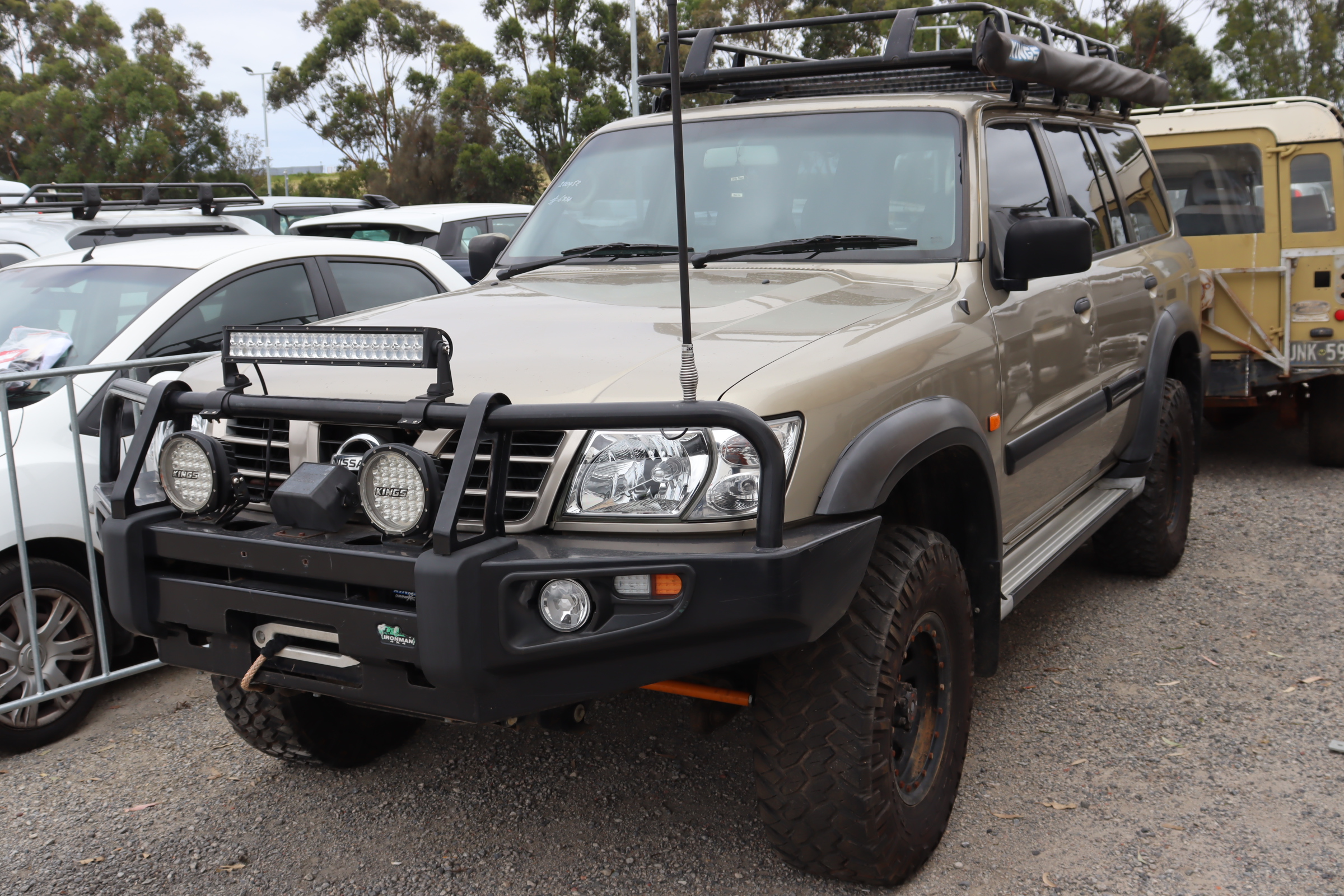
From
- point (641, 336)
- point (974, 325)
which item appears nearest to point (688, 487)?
point (641, 336)

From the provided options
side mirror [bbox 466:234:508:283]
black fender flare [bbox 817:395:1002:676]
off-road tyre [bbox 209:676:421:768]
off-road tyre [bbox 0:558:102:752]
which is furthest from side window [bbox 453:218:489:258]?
black fender flare [bbox 817:395:1002:676]

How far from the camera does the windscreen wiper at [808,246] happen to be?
143 inches

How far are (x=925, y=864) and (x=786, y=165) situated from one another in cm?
222

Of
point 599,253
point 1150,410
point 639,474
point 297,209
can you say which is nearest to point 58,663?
point 599,253

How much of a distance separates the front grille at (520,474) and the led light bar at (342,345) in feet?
0.66

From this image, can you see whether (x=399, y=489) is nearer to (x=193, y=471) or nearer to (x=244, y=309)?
(x=193, y=471)

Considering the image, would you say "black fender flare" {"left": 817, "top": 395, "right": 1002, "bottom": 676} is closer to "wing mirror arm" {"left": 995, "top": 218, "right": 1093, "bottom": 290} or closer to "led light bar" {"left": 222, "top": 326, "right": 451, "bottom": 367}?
"wing mirror arm" {"left": 995, "top": 218, "right": 1093, "bottom": 290}

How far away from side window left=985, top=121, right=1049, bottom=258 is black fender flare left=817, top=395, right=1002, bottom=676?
2.67ft

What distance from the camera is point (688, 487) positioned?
244 centimetres

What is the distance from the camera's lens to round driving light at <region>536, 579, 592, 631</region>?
7.72 feet

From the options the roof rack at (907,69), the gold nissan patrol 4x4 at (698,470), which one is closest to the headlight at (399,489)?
the gold nissan patrol 4x4 at (698,470)

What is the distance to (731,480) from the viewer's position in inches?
95.7

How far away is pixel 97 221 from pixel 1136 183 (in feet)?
20.0

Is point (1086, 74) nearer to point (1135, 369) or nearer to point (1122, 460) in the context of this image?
point (1135, 369)
